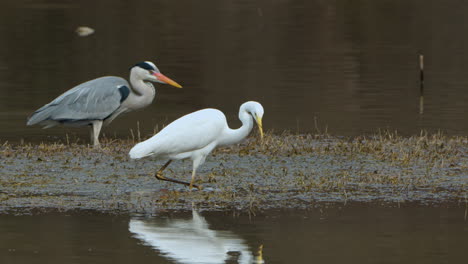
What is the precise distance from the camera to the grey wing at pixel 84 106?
12.7 metres

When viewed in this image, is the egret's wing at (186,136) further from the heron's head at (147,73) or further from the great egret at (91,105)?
the heron's head at (147,73)

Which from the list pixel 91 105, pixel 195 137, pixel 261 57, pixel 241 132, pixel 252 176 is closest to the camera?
pixel 195 137

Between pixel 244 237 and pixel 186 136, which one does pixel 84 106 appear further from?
pixel 244 237

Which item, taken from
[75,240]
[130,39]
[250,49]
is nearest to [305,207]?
[75,240]

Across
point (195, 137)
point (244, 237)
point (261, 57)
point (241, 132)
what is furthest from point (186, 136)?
point (261, 57)

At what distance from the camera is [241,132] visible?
9859 mm

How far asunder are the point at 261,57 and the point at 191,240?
580 inches

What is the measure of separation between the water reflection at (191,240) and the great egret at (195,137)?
47.6 inches

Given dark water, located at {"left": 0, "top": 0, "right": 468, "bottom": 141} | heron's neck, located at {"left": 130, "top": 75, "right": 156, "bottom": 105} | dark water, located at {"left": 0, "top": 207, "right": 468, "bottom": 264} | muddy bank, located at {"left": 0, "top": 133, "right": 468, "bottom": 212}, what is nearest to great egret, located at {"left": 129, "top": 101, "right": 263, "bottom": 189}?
muddy bank, located at {"left": 0, "top": 133, "right": 468, "bottom": 212}

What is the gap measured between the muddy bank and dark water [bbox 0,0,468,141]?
2168 mm

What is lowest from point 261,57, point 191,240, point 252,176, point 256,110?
point 191,240

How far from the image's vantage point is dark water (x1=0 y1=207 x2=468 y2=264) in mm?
7316

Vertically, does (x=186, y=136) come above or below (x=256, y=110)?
below

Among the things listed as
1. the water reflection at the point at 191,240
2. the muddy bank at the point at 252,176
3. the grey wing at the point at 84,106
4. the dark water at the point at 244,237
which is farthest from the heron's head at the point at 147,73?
the water reflection at the point at 191,240
